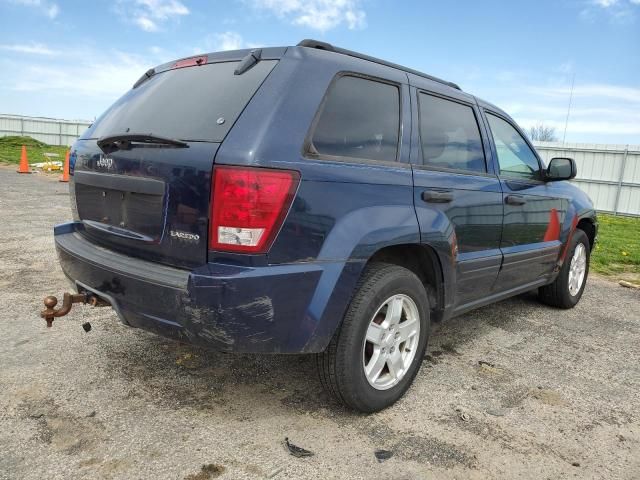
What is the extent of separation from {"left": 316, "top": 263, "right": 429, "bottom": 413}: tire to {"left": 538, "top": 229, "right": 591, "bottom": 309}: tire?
239cm

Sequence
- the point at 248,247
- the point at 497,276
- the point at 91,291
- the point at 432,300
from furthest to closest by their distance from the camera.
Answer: the point at 497,276 → the point at 432,300 → the point at 91,291 → the point at 248,247

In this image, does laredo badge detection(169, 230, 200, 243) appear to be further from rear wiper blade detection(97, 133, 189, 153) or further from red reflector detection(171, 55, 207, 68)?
red reflector detection(171, 55, 207, 68)

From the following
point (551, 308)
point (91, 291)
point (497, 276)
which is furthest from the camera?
point (551, 308)

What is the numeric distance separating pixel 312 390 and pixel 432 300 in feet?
2.92

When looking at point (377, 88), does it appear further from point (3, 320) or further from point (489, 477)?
point (3, 320)

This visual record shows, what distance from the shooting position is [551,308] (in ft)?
16.2

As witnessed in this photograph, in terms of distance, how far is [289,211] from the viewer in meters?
2.13

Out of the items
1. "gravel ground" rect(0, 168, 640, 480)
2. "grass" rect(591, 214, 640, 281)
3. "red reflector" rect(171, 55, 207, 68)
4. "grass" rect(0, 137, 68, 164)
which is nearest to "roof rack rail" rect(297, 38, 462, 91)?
"red reflector" rect(171, 55, 207, 68)

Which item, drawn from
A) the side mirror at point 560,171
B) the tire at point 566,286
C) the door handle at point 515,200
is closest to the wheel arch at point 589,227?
the tire at point 566,286

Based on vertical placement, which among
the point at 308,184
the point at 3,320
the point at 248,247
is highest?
the point at 308,184

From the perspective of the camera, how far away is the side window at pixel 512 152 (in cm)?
375

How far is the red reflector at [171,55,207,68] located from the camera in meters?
2.80

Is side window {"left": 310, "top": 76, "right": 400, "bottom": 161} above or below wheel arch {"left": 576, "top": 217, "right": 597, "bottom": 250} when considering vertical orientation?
above

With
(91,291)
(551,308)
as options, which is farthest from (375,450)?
(551,308)
